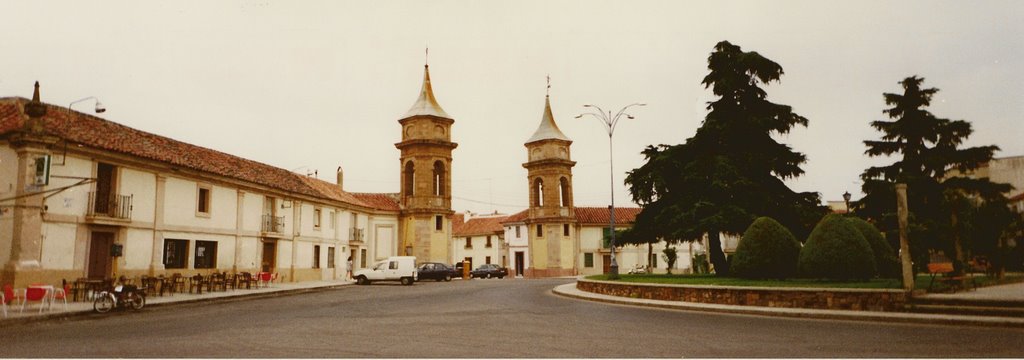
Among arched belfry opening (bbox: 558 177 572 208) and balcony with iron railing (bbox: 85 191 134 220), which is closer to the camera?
balcony with iron railing (bbox: 85 191 134 220)

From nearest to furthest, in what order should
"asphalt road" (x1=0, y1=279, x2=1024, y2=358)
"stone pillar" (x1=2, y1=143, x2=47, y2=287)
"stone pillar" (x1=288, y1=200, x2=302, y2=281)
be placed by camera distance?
"asphalt road" (x1=0, y1=279, x2=1024, y2=358) < "stone pillar" (x1=2, y1=143, x2=47, y2=287) < "stone pillar" (x1=288, y1=200, x2=302, y2=281)

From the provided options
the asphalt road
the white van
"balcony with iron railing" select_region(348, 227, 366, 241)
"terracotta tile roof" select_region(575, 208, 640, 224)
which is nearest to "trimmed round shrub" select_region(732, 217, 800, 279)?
the asphalt road

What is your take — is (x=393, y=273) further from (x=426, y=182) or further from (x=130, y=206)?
(x=130, y=206)

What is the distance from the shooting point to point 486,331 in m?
11.6

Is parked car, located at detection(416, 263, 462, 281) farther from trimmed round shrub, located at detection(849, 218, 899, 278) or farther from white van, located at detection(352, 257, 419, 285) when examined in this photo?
trimmed round shrub, located at detection(849, 218, 899, 278)

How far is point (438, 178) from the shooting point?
56969 millimetres

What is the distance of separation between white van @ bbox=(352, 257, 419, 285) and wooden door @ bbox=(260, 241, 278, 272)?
19.4 feet

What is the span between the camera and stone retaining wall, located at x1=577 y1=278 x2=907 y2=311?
1453 centimetres

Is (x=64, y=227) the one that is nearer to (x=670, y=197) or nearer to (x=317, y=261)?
(x=317, y=261)

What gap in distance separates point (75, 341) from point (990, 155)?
37.0 metres

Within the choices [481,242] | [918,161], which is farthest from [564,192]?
[918,161]

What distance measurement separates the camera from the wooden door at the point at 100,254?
2270cm

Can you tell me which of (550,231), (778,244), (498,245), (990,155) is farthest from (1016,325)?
(498,245)

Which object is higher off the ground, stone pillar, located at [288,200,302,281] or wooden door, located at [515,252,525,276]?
stone pillar, located at [288,200,302,281]
